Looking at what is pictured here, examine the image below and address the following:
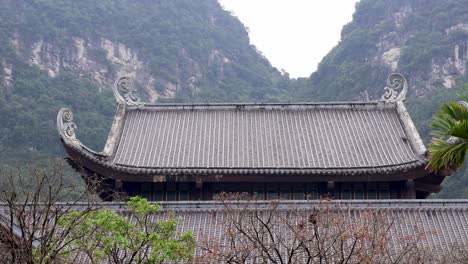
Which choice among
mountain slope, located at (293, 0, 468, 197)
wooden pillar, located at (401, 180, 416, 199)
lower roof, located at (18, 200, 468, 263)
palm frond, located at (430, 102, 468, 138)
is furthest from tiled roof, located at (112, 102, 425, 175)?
mountain slope, located at (293, 0, 468, 197)

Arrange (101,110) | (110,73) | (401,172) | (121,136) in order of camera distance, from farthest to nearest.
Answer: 1. (110,73)
2. (101,110)
3. (121,136)
4. (401,172)

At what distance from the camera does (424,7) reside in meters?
94.3

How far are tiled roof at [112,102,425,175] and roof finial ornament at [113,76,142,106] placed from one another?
30 centimetres

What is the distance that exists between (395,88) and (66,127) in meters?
10.5

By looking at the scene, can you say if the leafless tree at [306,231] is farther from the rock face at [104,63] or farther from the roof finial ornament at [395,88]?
the rock face at [104,63]

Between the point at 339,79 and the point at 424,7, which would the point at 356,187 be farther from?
the point at 424,7

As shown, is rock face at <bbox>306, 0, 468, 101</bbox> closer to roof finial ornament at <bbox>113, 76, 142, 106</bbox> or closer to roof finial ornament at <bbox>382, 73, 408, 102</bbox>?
roof finial ornament at <bbox>382, 73, 408, 102</bbox>

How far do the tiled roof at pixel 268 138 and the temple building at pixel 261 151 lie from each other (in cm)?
3

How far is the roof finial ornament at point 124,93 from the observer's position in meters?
25.6

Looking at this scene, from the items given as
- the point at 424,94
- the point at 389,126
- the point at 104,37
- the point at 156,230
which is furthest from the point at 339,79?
the point at 156,230

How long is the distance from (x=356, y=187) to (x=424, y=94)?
55418mm

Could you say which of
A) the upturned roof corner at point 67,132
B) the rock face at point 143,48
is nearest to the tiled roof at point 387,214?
the upturned roof corner at point 67,132

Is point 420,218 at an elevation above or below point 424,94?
below

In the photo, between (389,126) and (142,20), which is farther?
(142,20)
